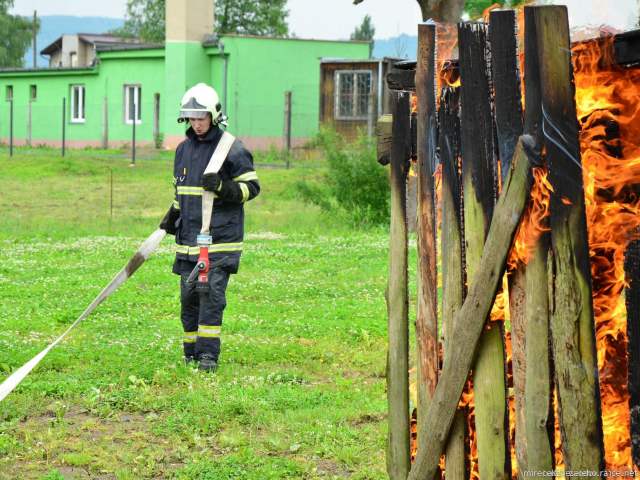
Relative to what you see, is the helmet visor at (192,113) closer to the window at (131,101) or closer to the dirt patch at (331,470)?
the dirt patch at (331,470)

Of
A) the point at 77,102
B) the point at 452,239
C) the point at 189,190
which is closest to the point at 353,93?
the point at 77,102

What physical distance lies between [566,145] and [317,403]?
4.34 m

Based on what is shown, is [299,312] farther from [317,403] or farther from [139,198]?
[139,198]

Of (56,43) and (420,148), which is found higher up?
(56,43)

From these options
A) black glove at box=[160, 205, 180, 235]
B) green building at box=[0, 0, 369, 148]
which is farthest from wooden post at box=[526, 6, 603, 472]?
green building at box=[0, 0, 369, 148]

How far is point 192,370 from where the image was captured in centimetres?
877

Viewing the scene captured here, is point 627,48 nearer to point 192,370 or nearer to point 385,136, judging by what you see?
point 385,136

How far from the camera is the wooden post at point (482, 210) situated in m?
4.22

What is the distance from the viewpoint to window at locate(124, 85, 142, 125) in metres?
49.2

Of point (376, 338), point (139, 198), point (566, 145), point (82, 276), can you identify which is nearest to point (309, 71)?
point (139, 198)

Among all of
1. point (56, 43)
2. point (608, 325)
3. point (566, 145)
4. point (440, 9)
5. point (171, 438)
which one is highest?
point (56, 43)

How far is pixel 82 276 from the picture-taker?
557 inches

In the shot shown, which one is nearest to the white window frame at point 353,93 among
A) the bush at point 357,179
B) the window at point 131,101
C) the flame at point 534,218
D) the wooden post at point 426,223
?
the window at point 131,101

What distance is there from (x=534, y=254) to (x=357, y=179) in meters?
16.1
